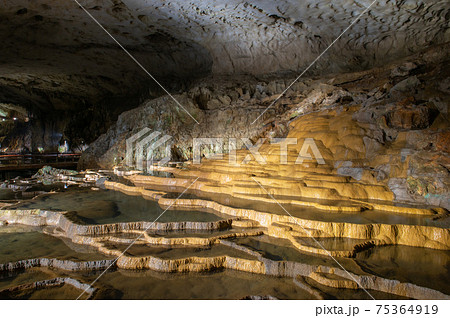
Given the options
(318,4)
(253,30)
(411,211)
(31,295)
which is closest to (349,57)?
(318,4)

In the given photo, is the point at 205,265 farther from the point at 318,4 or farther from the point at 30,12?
the point at 30,12

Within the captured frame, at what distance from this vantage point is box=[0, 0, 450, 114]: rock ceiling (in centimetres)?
961

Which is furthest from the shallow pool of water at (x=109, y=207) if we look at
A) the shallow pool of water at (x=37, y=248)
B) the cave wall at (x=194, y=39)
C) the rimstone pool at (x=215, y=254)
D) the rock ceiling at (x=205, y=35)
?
the rock ceiling at (x=205, y=35)

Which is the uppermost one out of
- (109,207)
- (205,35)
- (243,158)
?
(205,35)

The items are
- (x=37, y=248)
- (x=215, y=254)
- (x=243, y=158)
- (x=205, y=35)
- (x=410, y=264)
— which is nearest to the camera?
(x=410, y=264)

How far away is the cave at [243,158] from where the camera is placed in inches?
151

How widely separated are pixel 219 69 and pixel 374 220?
11.7 meters

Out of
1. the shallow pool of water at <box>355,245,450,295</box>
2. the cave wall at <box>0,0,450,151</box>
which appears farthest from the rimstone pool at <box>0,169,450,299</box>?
the cave wall at <box>0,0,450,151</box>

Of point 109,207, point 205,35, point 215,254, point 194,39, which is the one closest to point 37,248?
point 109,207

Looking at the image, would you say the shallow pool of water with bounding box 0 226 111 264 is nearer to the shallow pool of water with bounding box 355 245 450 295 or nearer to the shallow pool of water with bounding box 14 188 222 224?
the shallow pool of water with bounding box 14 188 222 224

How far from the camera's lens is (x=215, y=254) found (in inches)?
168

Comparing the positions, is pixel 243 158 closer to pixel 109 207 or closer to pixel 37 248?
pixel 109 207

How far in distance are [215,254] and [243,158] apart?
4896 millimetres

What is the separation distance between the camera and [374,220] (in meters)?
4.90
